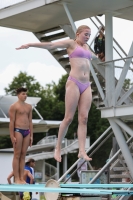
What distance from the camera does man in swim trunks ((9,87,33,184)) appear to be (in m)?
14.0

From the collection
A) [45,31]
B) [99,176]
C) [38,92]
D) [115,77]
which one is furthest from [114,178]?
[38,92]

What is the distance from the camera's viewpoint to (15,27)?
20.6 meters

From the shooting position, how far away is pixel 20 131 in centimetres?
1402

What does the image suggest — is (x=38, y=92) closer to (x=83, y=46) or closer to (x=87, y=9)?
(x=87, y=9)

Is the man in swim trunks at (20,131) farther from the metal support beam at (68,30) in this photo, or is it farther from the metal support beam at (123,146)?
the metal support beam at (68,30)

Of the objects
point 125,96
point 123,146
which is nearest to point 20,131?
point 125,96

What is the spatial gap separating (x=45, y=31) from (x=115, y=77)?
2.95 meters

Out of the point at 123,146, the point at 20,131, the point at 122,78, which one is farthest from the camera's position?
the point at 123,146

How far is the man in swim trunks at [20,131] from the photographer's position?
1398 centimetres

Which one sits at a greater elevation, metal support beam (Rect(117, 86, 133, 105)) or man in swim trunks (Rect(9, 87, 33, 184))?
metal support beam (Rect(117, 86, 133, 105))

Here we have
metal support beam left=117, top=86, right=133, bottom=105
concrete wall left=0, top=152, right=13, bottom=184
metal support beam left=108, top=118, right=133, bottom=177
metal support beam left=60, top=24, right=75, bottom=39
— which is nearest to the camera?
metal support beam left=117, top=86, right=133, bottom=105

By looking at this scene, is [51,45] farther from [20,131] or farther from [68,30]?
[68,30]

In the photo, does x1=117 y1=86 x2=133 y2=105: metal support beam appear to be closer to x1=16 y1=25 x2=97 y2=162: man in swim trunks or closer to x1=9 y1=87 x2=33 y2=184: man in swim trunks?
x1=9 y1=87 x2=33 y2=184: man in swim trunks

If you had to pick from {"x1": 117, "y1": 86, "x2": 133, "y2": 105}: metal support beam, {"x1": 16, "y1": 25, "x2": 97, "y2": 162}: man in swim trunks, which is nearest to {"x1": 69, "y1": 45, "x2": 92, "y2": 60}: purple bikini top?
{"x1": 16, "y1": 25, "x2": 97, "y2": 162}: man in swim trunks
